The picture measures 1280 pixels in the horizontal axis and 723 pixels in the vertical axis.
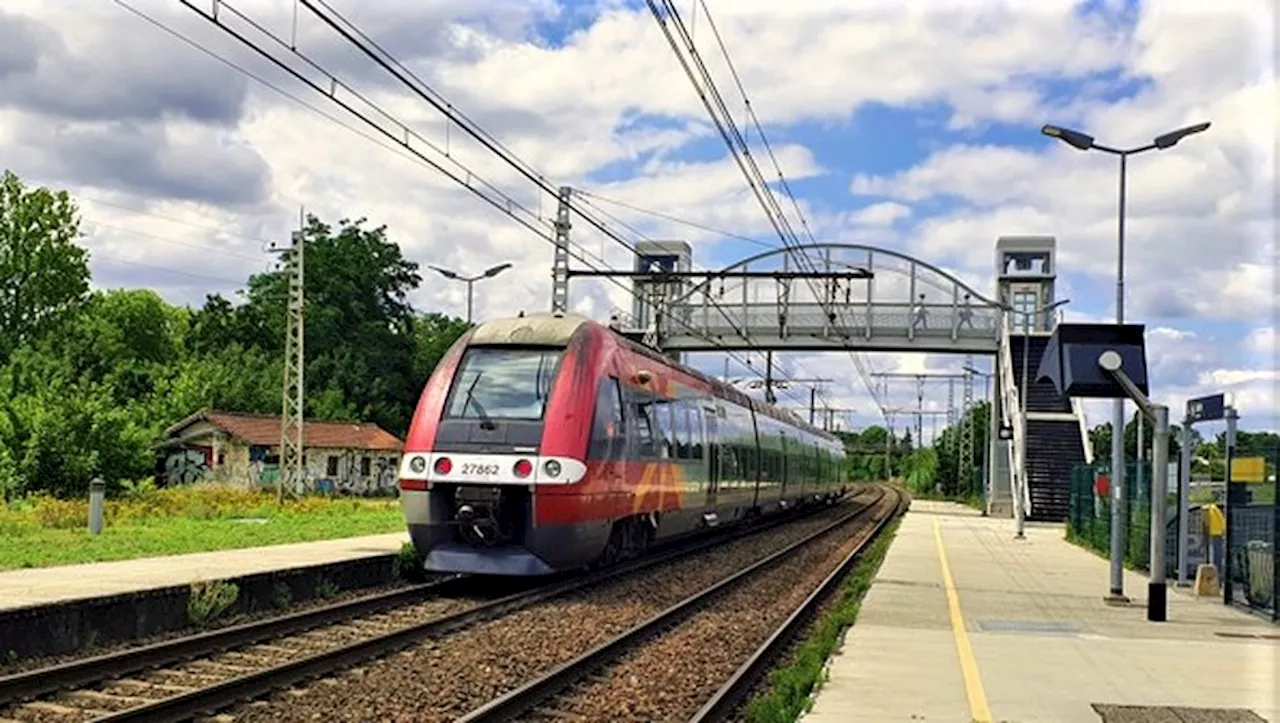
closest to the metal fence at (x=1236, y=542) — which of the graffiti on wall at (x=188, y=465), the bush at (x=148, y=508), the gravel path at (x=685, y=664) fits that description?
the gravel path at (x=685, y=664)

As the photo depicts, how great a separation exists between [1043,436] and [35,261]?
52.7 meters

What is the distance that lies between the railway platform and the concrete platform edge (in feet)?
20.6

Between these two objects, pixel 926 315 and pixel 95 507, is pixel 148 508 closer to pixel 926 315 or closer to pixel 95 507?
pixel 95 507

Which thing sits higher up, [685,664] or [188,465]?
[188,465]

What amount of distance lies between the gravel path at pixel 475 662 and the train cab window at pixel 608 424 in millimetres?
1699

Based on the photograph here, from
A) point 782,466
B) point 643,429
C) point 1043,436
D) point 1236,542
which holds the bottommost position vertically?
point 1236,542

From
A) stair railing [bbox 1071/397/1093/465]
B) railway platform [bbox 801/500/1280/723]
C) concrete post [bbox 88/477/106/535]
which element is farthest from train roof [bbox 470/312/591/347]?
stair railing [bbox 1071/397/1093/465]

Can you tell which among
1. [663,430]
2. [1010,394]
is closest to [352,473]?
[1010,394]

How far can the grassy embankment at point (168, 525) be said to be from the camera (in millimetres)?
19672

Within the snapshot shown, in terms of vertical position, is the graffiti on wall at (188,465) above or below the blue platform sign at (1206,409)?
below

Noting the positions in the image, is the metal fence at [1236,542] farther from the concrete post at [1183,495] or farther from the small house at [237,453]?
the small house at [237,453]

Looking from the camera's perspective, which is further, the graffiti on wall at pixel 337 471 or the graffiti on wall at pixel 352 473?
the graffiti on wall at pixel 352 473

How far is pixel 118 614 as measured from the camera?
12.9m

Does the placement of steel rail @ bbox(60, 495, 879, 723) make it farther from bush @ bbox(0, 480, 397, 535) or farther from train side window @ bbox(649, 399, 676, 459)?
bush @ bbox(0, 480, 397, 535)
